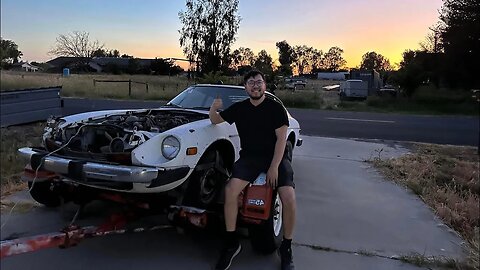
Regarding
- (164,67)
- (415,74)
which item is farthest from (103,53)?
(415,74)

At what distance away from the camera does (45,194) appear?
175 inches

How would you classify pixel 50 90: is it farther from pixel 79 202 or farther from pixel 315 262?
pixel 315 262

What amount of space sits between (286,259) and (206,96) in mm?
2445

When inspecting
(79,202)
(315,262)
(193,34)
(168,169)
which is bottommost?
(315,262)

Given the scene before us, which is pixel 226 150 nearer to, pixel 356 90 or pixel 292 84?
pixel 356 90

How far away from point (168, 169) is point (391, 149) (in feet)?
23.6

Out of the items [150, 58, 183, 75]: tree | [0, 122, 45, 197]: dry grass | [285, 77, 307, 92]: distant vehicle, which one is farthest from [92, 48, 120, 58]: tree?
[0, 122, 45, 197]: dry grass

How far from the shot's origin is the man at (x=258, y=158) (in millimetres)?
3455

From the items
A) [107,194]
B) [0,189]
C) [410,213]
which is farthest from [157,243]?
[410,213]

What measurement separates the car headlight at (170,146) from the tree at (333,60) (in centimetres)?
8562

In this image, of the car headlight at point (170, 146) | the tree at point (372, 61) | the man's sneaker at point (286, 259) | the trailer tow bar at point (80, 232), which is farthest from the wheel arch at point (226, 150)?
the tree at point (372, 61)

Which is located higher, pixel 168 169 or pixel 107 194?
pixel 168 169

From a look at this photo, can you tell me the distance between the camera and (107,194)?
3.76 m

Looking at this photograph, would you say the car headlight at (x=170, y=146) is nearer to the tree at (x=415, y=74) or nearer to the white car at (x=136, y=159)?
the white car at (x=136, y=159)
